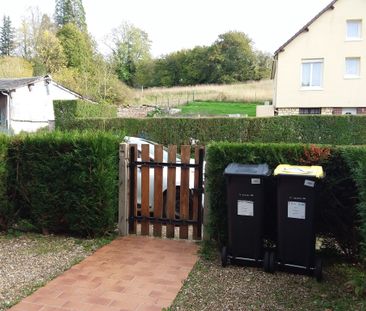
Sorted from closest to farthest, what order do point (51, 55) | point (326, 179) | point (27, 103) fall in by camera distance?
point (326, 179) → point (27, 103) → point (51, 55)

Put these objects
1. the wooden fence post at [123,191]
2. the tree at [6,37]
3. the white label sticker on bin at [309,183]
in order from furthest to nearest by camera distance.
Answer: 1. the tree at [6,37]
2. the wooden fence post at [123,191]
3. the white label sticker on bin at [309,183]

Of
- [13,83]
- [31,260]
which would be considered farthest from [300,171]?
[13,83]

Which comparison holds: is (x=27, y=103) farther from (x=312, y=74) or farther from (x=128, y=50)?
(x=128, y=50)

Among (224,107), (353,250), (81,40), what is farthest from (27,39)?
(353,250)

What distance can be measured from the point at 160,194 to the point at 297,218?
2125 millimetres

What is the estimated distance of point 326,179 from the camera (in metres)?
4.40

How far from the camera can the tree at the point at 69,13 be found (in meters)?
62.0

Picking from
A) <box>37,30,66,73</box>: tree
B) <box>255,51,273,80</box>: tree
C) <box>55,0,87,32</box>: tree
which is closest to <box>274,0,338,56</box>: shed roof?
<box>37,30,66,73</box>: tree

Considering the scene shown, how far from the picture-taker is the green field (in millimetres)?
34906

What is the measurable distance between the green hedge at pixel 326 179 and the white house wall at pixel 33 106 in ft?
68.7

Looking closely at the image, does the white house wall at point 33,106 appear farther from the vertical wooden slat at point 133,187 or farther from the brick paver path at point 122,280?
the brick paver path at point 122,280

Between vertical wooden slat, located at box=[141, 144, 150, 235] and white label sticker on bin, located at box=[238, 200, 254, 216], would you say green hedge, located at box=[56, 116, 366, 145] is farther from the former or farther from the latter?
white label sticker on bin, located at box=[238, 200, 254, 216]

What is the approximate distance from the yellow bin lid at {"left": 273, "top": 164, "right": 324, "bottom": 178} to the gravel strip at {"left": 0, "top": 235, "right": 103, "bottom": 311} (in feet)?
8.69

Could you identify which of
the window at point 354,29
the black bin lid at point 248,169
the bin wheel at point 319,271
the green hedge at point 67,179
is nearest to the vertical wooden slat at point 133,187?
the green hedge at point 67,179
